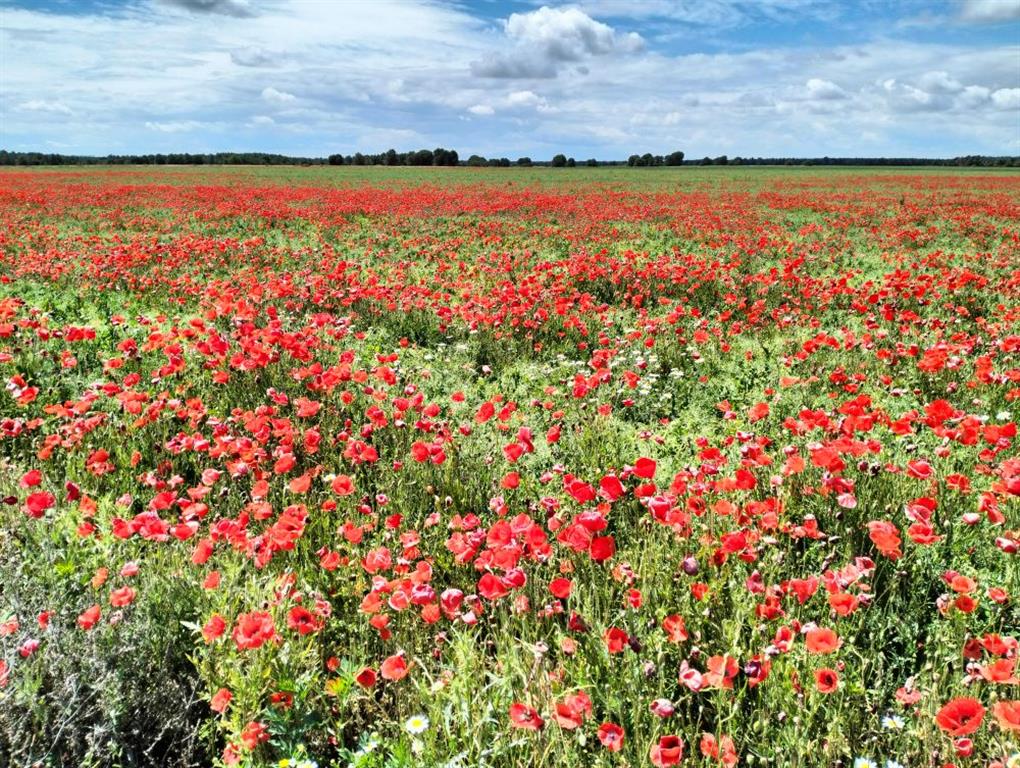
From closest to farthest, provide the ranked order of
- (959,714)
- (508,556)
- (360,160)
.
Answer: (959,714), (508,556), (360,160)

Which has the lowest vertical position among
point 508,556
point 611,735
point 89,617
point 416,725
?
point 416,725

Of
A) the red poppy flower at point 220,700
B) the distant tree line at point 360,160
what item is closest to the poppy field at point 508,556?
the red poppy flower at point 220,700

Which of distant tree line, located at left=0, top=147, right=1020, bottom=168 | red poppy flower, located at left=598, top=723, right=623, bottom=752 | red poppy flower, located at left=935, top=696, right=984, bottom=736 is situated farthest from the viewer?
distant tree line, located at left=0, top=147, right=1020, bottom=168

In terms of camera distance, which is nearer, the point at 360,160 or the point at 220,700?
the point at 220,700

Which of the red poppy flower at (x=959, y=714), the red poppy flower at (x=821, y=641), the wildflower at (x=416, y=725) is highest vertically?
the red poppy flower at (x=821, y=641)

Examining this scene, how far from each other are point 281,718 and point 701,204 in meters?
25.4

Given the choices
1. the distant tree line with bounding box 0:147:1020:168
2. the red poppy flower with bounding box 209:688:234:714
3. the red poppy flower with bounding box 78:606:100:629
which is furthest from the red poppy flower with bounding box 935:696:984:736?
the distant tree line with bounding box 0:147:1020:168

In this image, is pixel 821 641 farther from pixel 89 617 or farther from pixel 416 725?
pixel 89 617

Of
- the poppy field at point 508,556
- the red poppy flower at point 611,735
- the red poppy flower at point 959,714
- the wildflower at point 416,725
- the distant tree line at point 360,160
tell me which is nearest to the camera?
the red poppy flower at point 959,714

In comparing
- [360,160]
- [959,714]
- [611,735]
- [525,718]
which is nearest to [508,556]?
[525,718]

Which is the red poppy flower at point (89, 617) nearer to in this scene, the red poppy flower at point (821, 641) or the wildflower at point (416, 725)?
the wildflower at point (416, 725)

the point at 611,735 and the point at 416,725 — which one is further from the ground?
the point at 611,735

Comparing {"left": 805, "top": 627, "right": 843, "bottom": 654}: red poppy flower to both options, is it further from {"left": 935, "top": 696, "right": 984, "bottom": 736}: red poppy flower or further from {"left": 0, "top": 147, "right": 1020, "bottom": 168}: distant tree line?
{"left": 0, "top": 147, "right": 1020, "bottom": 168}: distant tree line

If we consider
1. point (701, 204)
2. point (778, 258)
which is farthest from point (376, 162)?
point (778, 258)
